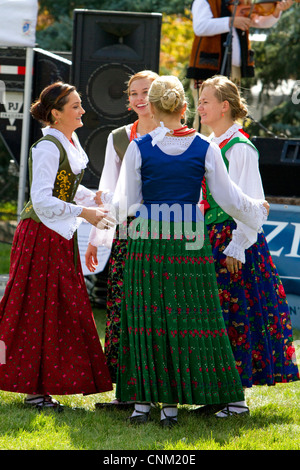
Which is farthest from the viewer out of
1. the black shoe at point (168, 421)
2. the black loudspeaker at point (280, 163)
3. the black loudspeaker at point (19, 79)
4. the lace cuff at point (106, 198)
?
the black loudspeaker at point (19, 79)

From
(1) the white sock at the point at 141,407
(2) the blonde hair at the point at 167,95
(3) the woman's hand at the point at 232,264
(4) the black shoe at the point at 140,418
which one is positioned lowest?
(4) the black shoe at the point at 140,418

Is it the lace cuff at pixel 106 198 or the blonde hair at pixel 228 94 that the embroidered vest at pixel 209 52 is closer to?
the blonde hair at pixel 228 94

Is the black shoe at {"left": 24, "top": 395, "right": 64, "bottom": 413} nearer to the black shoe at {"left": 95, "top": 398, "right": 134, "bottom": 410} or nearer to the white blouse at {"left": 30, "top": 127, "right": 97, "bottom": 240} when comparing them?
the black shoe at {"left": 95, "top": 398, "right": 134, "bottom": 410}

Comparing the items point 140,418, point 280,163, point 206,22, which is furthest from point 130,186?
point 206,22

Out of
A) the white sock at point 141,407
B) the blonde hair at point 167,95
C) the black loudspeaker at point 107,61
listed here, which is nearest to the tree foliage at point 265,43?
the black loudspeaker at point 107,61

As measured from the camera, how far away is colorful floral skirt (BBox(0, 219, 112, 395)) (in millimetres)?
3275

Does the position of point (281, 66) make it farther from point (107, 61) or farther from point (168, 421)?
point (168, 421)

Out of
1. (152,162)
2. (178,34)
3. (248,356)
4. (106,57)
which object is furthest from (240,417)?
(178,34)

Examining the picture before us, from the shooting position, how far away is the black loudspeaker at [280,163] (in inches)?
214

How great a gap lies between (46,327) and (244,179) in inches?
40.7

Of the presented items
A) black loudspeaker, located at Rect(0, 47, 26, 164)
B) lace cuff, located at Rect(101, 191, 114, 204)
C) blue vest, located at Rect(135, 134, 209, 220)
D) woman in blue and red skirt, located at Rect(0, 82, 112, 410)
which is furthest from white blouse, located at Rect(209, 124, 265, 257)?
black loudspeaker, located at Rect(0, 47, 26, 164)

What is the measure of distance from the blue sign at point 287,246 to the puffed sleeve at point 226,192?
2269mm

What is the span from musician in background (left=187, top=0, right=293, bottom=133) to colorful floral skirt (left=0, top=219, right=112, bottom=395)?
266 cm

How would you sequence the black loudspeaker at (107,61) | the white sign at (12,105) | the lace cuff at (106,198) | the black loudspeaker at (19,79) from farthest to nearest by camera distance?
the white sign at (12,105)
the black loudspeaker at (19,79)
the black loudspeaker at (107,61)
the lace cuff at (106,198)
